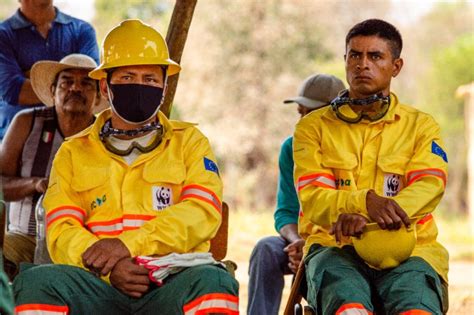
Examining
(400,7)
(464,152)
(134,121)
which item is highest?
(400,7)

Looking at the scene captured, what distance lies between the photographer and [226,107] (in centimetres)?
2395

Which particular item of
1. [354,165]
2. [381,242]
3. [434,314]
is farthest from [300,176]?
[434,314]

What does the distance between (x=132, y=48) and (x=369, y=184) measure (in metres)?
1.30

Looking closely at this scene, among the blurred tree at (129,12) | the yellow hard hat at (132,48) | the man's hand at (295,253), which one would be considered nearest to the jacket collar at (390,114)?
the yellow hard hat at (132,48)

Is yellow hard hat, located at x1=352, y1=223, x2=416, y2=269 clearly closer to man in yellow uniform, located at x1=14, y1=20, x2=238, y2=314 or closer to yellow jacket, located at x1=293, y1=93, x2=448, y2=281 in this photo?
yellow jacket, located at x1=293, y1=93, x2=448, y2=281

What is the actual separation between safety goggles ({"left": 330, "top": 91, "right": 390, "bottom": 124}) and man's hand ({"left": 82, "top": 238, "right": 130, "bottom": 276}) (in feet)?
4.38

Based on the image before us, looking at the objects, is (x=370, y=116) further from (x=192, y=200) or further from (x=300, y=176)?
(x=192, y=200)

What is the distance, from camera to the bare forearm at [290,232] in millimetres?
6465

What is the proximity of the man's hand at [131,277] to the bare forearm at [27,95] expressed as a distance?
2.94 metres

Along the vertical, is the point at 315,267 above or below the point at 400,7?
below

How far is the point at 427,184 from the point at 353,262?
50cm

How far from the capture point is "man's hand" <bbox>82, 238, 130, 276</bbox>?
4676 mm

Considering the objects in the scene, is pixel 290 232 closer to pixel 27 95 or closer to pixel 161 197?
pixel 161 197

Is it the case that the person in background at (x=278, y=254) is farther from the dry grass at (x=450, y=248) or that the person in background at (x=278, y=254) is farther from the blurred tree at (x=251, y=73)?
the blurred tree at (x=251, y=73)
